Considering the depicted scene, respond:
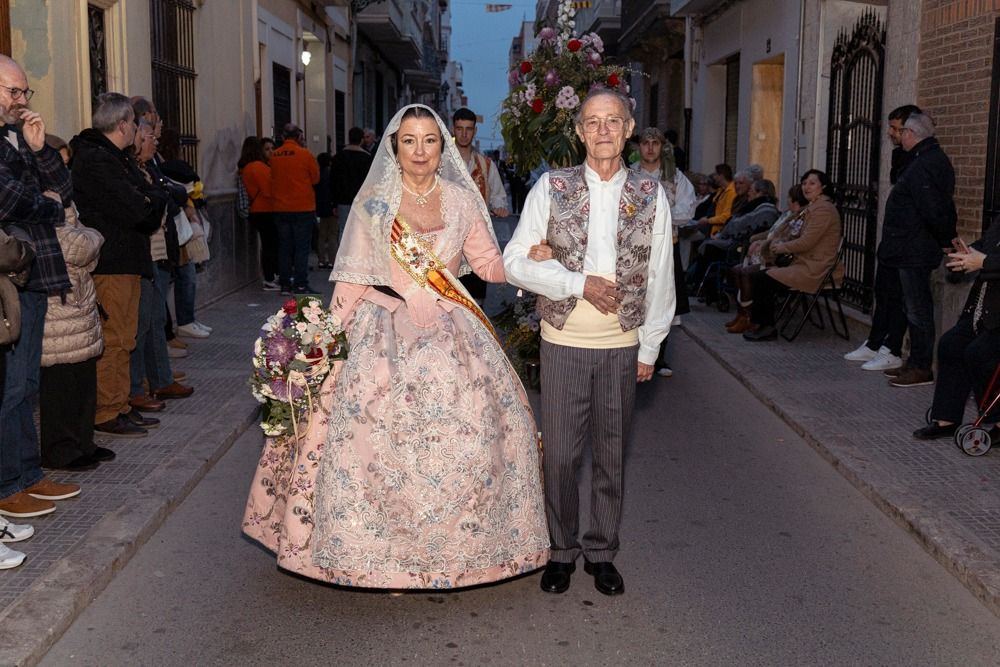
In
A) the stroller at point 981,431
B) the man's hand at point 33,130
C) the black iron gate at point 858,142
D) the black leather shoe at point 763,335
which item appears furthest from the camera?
the black iron gate at point 858,142

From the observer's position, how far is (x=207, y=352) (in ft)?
34.6

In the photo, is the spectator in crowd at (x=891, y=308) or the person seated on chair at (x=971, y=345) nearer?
the person seated on chair at (x=971, y=345)

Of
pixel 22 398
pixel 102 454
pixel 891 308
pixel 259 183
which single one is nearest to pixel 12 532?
pixel 22 398

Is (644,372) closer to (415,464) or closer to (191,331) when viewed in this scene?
(415,464)

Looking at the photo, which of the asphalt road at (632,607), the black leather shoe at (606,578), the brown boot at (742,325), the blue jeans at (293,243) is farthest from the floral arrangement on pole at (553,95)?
the blue jeans at (293,243)

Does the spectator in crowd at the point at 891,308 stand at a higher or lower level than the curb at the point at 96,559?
higher

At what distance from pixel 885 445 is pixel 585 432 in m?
3.17

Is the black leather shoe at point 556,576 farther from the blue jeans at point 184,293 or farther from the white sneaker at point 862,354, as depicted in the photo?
the blue jeans at point 184,293

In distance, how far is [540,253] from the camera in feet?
14.9

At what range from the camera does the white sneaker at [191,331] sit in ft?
37.1

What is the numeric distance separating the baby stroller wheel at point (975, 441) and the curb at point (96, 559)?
14.2 ft

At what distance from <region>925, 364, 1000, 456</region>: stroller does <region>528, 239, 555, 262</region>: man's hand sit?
3.52 metres

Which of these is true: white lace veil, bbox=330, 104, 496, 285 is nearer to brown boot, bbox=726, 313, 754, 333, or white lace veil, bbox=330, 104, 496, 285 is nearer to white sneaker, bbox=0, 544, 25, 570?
white sneaker, bbox=0, 544, 25, 570

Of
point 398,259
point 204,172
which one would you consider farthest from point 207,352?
point 398,259
